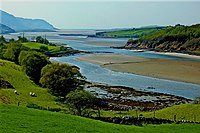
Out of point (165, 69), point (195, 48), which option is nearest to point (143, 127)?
point (165, 69)

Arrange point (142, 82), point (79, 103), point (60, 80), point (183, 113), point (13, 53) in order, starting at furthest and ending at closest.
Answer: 1. point (13, 53)
2. point (142, 82)
3. point (60, 80)
4. point (79, 103)
5. point (183, 113)

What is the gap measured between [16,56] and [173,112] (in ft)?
Answer: 196

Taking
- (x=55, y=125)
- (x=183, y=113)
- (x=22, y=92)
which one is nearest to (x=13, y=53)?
(x=22, y=92)

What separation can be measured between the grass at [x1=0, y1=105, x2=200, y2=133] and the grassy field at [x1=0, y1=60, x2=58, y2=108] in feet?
34.6

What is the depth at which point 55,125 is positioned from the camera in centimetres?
2977

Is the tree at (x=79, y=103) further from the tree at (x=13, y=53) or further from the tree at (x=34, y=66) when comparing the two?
the tree at (x=13, y=53)

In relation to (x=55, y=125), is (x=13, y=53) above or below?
above

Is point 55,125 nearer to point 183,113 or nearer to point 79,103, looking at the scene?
point 79,103

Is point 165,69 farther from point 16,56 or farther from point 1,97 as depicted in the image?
point 1,97

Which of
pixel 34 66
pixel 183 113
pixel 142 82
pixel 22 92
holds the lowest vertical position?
pixel 142 82

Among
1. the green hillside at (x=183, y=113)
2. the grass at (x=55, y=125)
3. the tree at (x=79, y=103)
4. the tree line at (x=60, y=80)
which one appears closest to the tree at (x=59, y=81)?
the tree line at (x=60, y=80)

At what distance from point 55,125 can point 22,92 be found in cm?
2584

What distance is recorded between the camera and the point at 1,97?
44531mm

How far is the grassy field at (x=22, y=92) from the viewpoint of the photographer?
4705 centimetres
